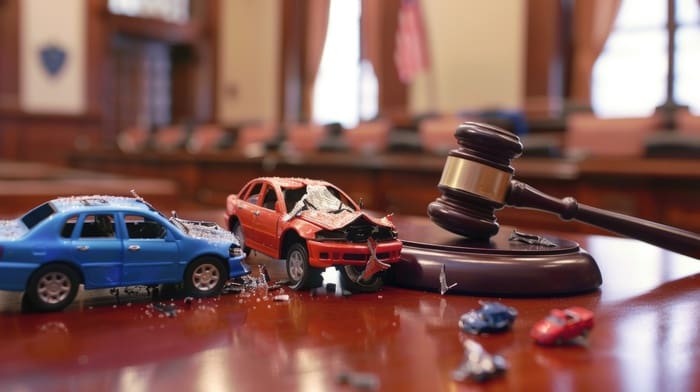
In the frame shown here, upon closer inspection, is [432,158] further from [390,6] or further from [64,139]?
[64,139]

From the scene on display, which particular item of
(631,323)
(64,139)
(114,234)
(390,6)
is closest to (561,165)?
(631,323)

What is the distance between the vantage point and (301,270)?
30.7 inches

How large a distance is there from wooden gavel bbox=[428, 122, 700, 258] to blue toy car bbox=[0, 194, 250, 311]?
313 mm

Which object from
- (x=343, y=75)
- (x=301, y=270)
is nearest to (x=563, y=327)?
(x=301, y=270)

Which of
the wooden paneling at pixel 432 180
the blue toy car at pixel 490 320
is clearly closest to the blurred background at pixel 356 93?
the wooden paneling at pixel 432 180

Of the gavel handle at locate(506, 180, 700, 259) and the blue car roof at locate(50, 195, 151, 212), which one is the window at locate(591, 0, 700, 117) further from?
the blue car roof at locate(50, 195, 151, 212)

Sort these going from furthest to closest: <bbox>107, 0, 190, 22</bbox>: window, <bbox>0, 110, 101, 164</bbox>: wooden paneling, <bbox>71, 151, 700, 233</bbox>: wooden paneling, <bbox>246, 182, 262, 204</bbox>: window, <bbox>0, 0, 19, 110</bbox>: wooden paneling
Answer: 1. <bbox>107, 0, 190, 22</bbox>: window
2. <bbox>0, 110, 101, 164</bbox>: wooden paneling
3. <bbox>0, 0, 19, 110</bbox>: wooden paneling
4. <bbox>71, 151, 700, 233</bbox>: wooden paneling
5. <bbox>246, 182, 262, 204</bbox>: window

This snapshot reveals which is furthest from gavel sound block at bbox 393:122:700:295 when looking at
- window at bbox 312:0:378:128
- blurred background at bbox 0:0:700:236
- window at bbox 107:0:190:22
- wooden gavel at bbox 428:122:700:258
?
window at bbox 107:0:190:22

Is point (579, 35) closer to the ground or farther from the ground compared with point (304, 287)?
Answer: farther from the ground

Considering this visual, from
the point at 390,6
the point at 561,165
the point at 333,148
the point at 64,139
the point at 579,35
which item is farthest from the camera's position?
the point at 64,139

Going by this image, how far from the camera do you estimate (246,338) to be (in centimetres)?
59

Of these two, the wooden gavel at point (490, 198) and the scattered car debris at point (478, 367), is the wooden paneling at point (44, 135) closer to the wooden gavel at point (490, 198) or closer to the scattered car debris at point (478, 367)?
the wooden gavel at point (490, 198)

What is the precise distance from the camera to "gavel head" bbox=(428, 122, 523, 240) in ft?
2.87

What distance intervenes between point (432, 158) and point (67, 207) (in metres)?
3.19
